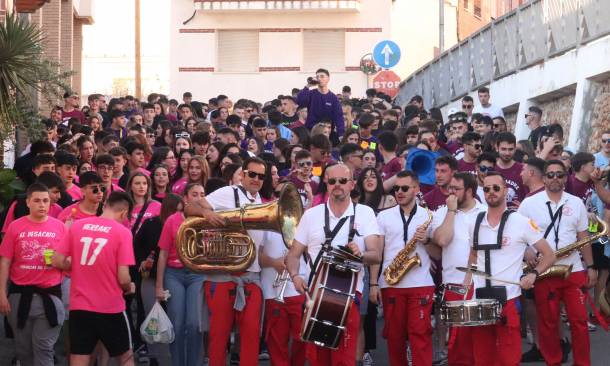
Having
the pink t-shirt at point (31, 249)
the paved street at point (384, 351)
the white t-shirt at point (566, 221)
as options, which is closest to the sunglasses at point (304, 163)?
the paved street at point (384, 351)

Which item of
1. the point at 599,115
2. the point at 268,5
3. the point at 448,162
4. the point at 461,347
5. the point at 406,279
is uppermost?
the point at 268,5

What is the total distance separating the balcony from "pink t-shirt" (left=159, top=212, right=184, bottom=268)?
35.8 meters

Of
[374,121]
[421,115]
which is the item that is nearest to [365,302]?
[374,121]

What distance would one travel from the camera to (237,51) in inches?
1940

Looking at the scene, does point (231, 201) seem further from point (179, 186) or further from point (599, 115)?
point (599, 115)

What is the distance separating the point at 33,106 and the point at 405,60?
120 ft

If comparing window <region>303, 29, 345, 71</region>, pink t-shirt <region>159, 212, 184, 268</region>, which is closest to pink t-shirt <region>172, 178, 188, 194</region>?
pink t-shirt <region>159, 212, 184, 268</region>

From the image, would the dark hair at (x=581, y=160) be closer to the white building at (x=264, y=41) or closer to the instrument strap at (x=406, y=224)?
the instrument strap at (x=406, y=224)

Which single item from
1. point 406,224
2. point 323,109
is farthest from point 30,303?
point 323,109

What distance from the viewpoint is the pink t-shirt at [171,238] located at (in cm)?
1305

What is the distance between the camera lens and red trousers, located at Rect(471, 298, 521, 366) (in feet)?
39.1

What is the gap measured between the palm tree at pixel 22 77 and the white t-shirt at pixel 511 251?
19.7 ft

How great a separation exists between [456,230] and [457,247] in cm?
16

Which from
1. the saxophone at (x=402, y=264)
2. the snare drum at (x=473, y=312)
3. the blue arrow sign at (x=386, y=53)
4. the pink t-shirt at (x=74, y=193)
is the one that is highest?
the blue arrow sign at (x=386, y=53)
